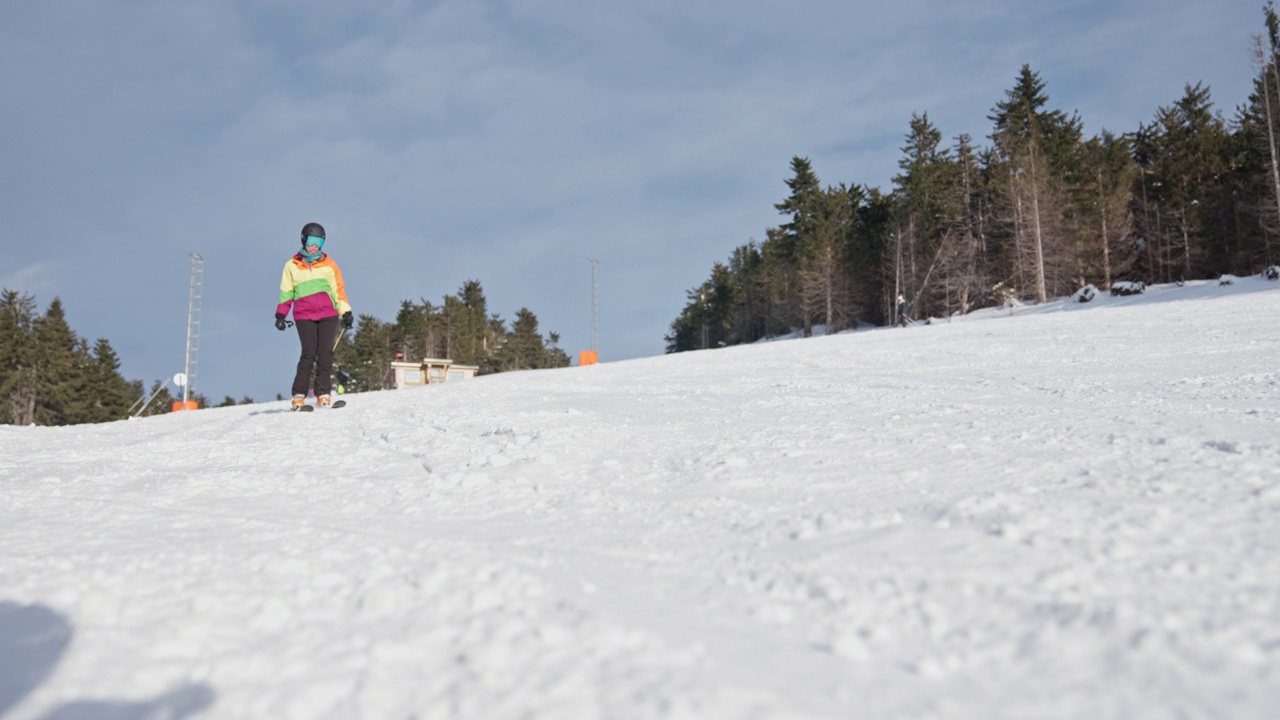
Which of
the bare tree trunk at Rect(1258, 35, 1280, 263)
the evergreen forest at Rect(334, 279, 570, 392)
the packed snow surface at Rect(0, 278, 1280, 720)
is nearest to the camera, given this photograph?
the packed snow surface at Rect(0, 278, 1280, 720)

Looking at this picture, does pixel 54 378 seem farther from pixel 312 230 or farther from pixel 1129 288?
pixel 1129 288

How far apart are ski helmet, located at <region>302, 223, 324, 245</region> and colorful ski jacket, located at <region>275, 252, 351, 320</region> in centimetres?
27

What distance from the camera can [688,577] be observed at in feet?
7.16

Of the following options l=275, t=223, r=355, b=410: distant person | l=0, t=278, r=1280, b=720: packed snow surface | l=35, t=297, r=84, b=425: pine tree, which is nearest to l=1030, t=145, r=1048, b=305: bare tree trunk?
l=0, t=278, r=1280, b=720: packed snow surface

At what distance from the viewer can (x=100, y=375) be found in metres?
57.5

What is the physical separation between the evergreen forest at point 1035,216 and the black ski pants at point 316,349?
2827 cm

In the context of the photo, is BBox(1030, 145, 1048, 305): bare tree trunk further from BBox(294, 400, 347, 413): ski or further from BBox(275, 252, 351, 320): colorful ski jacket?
BBox(275, 252, 351, 320): colorful ski jacket

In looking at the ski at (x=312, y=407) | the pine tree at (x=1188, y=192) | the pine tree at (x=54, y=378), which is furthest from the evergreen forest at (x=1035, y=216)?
the pine tree at (x=54, y=378)

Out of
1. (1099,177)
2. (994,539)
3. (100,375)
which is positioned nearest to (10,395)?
(100,375)

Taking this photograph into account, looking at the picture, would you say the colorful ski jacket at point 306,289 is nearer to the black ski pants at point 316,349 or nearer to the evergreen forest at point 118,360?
the black ski pants at point 316,349

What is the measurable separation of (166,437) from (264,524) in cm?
479

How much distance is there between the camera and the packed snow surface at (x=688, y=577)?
1.51 meters

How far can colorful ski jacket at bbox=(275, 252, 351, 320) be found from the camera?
8070mm

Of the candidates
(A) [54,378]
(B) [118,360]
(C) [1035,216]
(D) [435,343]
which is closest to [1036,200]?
(C) [1035,216]
